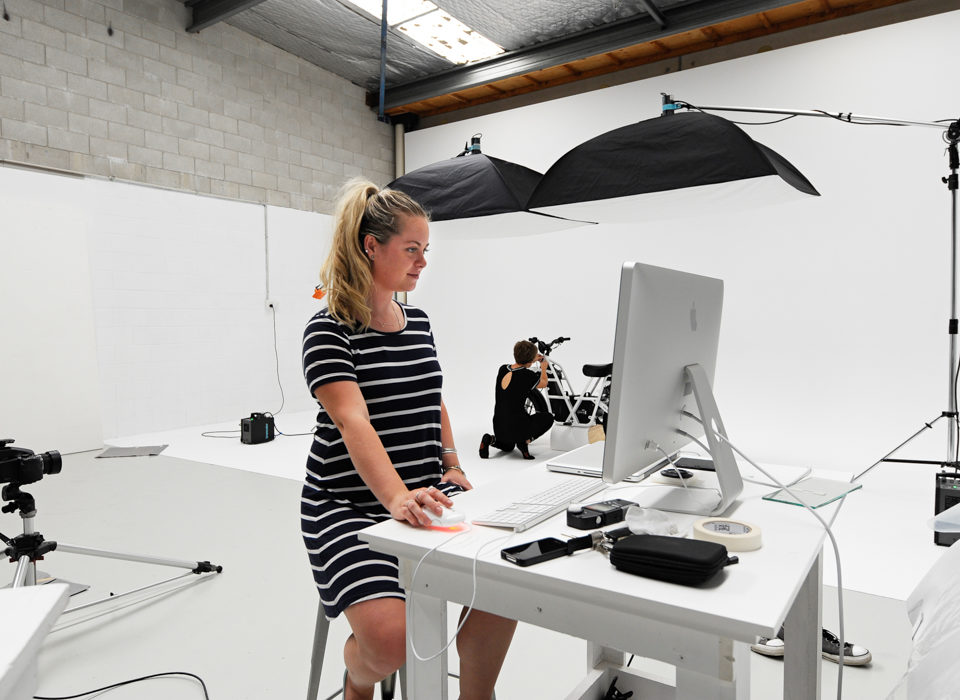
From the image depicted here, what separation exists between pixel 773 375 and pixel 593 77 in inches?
134

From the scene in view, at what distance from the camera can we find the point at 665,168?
7.23ft

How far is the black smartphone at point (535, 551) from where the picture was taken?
3.16ft

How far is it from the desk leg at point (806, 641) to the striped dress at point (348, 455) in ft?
2.58

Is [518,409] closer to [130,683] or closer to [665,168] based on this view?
[665,168]

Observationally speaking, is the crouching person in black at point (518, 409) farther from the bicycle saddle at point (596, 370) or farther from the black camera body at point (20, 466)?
the black camera body at point (20, 466)

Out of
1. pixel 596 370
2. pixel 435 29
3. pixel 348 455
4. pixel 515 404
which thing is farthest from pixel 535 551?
pixel 435 29

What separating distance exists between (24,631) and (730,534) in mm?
950

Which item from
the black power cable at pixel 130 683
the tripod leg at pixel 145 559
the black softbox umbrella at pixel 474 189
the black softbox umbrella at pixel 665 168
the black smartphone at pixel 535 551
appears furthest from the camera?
the black softbox umbrella at pixel 474 189

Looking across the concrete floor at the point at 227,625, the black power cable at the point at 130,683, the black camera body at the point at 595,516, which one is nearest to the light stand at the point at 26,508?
the concrete floor at the point at 227,625

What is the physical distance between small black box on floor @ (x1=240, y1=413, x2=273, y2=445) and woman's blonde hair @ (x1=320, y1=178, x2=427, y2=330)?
3992 millimetres

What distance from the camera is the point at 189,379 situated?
5977mm

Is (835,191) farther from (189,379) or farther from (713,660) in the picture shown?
(189,379)

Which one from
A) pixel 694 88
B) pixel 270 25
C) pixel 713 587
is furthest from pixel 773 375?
pixel 270 25

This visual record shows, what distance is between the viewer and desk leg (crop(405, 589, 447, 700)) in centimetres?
108
